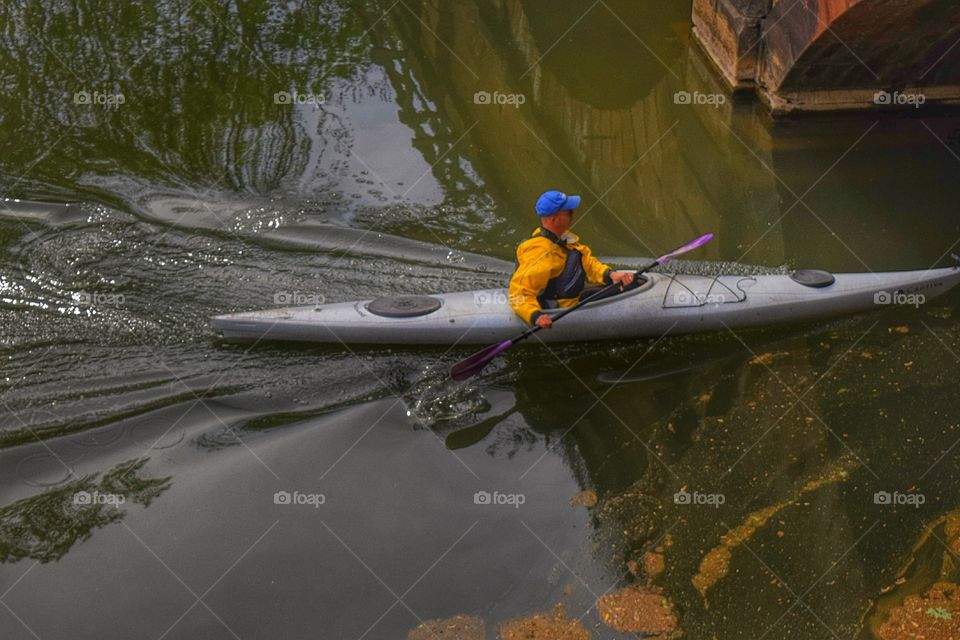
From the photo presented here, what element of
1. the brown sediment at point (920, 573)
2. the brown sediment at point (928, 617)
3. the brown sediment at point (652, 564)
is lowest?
the brown sediment at point (928, 617)

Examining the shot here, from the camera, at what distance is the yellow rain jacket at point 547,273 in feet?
20.5

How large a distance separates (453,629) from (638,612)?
966mm

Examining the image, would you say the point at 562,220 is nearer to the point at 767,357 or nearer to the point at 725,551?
the point at 767,357

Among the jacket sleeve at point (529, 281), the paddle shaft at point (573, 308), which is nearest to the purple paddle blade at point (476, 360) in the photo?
the paddle shaft at point (573, 308)

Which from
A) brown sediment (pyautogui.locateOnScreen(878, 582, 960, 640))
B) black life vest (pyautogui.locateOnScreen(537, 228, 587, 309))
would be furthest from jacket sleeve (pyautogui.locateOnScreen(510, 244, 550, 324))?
brown sediment (pyautogui.locateOnScreen(878, 582, 960, 640))

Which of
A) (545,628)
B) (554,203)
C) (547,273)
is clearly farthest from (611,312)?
(545,628)

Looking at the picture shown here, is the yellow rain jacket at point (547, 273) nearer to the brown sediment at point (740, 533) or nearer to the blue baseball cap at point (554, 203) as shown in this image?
the blue baseball cap at point (554, 203)

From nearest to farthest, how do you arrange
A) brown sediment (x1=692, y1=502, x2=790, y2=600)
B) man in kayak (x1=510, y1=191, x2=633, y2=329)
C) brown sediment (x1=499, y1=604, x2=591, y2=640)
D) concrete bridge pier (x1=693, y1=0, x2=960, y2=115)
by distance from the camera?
1. brown sediment (x1=499, y1=604, x2=591, y2=640)
2. brown sediment (x1=692, y1=502, x2=790, y2=600)
3. man in kayak (x1=510, y1=191, x2=633, y2=329)
4. concrete bridge pier (x1=693, y1=0, x2=960, y2=115)

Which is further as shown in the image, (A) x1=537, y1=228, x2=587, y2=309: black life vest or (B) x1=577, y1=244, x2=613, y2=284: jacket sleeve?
(B) x1=577, y1=244, x2=613, y2=284: jacket sleeve

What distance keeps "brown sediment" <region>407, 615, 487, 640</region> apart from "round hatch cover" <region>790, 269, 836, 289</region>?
3.64 meters

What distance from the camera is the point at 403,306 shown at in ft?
21.4

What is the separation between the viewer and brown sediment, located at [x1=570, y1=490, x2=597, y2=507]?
5.54 metres

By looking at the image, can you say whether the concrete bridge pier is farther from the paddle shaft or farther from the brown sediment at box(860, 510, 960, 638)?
the brown sediment at box(860, 510, 960, 638)

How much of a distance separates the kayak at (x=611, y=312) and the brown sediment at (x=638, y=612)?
214 cm
